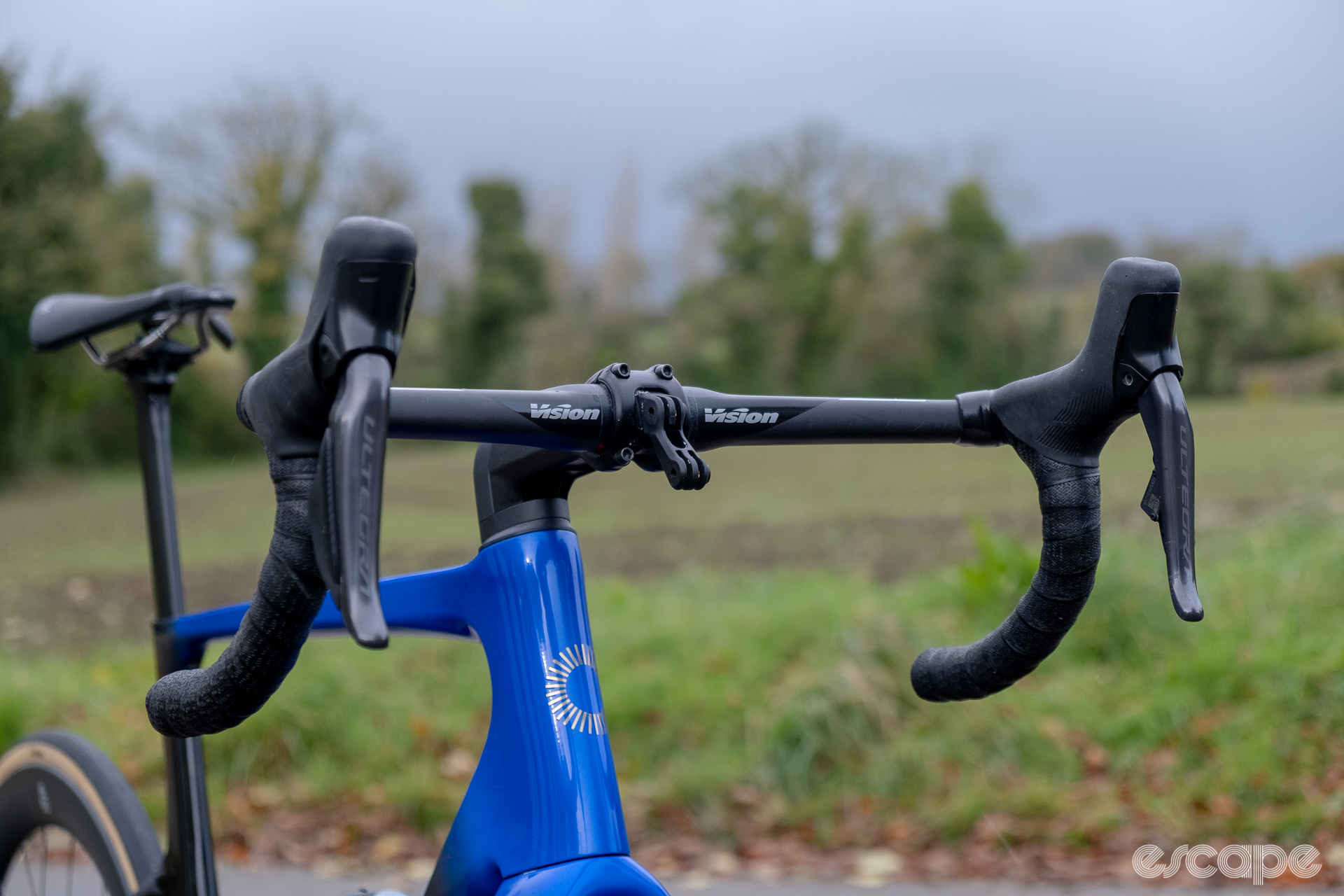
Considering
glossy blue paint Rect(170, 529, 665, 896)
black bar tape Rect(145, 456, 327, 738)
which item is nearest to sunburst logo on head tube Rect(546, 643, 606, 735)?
glossy blue paint Rect(170, 529, 665, 896)

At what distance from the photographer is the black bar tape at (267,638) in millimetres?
729

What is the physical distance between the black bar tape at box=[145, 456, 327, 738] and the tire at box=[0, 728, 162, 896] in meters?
0.90

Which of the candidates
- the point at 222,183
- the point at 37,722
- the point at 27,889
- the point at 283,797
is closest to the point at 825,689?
the point at 283,797

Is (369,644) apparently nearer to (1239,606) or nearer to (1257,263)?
(1239,606)

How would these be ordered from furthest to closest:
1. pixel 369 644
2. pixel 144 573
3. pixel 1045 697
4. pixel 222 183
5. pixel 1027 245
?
1. pixel 1027 245
2. pixel 222 183
3. pixel 144 573
4. pixel 1045 697
5. pixel 369 644

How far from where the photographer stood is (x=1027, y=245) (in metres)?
10.6

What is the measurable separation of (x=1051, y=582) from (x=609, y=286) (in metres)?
11.2

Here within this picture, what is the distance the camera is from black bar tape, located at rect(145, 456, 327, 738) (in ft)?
2.39

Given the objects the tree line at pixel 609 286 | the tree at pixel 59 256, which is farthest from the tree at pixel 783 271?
the tree at pixel 59 256

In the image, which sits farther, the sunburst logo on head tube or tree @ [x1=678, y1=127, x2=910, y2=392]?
tree @ [x1=678, y1=127, x2=910, y2=392]

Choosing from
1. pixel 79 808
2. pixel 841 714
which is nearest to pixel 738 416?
pixel 79 808

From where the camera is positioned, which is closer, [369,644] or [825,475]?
[369,644]

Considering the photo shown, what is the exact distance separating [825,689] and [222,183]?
6.51 m

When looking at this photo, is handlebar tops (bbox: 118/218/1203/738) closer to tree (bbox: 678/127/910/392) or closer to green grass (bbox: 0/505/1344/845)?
green grass (bbox: 0/505/1344/845)
